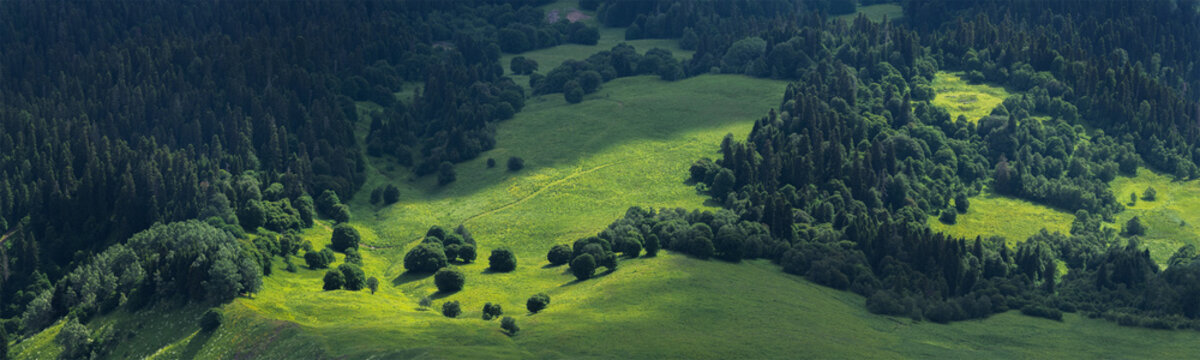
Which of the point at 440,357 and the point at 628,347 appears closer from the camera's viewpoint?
the point at 440,357

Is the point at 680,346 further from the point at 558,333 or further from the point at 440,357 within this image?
the point at 440,357

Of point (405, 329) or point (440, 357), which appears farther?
point (405, 329)

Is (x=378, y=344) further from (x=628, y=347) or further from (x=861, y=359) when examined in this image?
(x=861, y=359)

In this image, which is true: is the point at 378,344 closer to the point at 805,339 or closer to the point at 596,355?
the point at 596,355

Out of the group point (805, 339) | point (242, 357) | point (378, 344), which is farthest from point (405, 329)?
point (805, 339)

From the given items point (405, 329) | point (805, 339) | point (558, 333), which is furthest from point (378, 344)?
point (805, 339)

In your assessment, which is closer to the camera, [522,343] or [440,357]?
[440,357]

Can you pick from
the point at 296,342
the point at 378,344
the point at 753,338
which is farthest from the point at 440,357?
the point at 753,338
